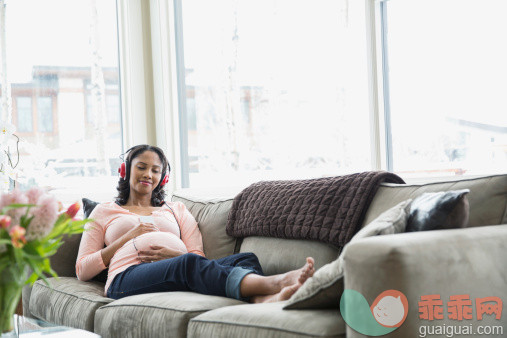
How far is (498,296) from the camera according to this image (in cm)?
183

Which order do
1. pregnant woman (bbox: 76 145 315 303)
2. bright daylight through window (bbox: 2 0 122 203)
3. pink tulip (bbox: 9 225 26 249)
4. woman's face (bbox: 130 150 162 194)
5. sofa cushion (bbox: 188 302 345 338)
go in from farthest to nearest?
1. bright daylight through window (bbox: 2 0 122 203)
2. woman's face (bbox: 130 150 162 194)
3. pregnant woman (bbox: 76 145 315 303)
4. sofa cushion (bbox: 188 302 345 338)
5. pink tulip (bbox: 9 225 26 249)

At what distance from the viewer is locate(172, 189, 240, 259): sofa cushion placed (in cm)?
298

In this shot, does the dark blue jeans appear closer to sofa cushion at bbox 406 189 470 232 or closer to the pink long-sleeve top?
the pink long-sleeve top

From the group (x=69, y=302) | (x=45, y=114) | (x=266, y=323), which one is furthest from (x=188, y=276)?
(x=45, y=114)

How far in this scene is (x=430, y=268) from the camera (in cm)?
169

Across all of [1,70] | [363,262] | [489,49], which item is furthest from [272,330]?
[1,70]

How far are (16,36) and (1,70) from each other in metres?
0.25

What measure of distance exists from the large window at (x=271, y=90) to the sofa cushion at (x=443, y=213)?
148 cm

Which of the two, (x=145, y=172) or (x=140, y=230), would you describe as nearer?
(x=140, y=230)

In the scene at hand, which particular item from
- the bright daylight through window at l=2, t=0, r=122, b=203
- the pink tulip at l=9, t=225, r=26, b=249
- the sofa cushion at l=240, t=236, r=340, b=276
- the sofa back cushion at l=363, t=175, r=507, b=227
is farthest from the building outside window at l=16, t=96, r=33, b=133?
the pink tulip at l=9, t=225, r=26, b=249

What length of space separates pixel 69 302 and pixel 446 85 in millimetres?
2028

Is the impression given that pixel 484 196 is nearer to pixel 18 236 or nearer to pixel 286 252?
pixel 286 252

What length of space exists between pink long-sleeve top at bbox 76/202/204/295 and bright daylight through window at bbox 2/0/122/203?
1.31 m

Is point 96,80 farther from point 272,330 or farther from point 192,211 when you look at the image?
point 272,330
